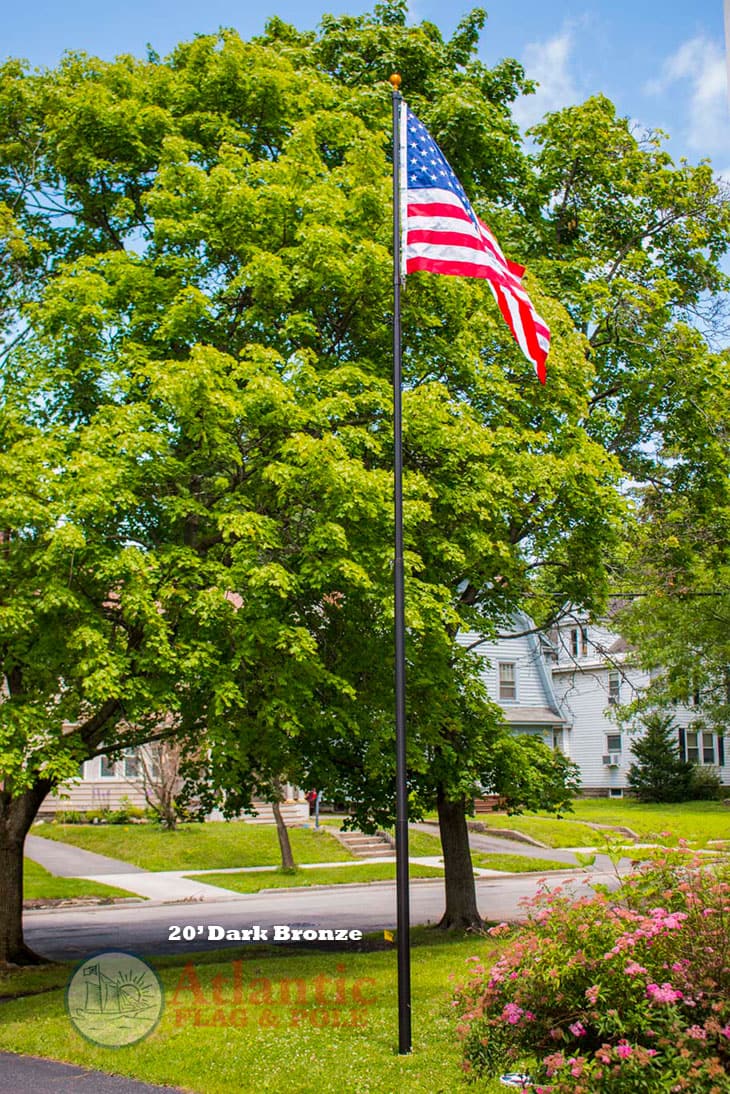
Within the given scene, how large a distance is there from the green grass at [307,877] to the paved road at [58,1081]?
15.0m

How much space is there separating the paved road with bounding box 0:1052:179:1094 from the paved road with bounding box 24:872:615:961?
A: 21.4 ft

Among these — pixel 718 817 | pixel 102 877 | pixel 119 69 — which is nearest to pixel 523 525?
pixel 119 69

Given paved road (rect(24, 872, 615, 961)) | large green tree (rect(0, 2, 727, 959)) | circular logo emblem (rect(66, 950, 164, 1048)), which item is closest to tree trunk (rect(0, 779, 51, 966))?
large green tree (rect(0, 2, 727, 959))

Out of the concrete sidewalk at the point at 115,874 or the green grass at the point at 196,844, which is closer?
the concrete sidewalk at the point at 115,874

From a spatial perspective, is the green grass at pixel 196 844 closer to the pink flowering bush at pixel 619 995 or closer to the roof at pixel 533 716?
the roof at pixel 533 716

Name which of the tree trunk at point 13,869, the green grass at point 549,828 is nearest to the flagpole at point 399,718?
the tree trunk at point 13,869

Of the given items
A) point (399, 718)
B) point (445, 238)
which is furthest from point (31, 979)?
point (445, 238)

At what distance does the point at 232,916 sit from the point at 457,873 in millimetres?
5103

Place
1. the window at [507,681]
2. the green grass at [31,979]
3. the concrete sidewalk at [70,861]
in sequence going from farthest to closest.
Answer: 1. the window at [507,681]
2. the concrete sidewalk at [70,861]
3. the green grass at [31,979]

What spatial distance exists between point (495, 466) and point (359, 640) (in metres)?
2.88

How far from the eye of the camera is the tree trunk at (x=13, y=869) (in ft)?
46.7

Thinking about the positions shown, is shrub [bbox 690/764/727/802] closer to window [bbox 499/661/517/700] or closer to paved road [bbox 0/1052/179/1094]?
window [bbox 499/661/517/700]

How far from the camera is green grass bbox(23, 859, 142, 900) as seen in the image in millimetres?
22438

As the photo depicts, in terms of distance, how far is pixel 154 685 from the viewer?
11.6 m
